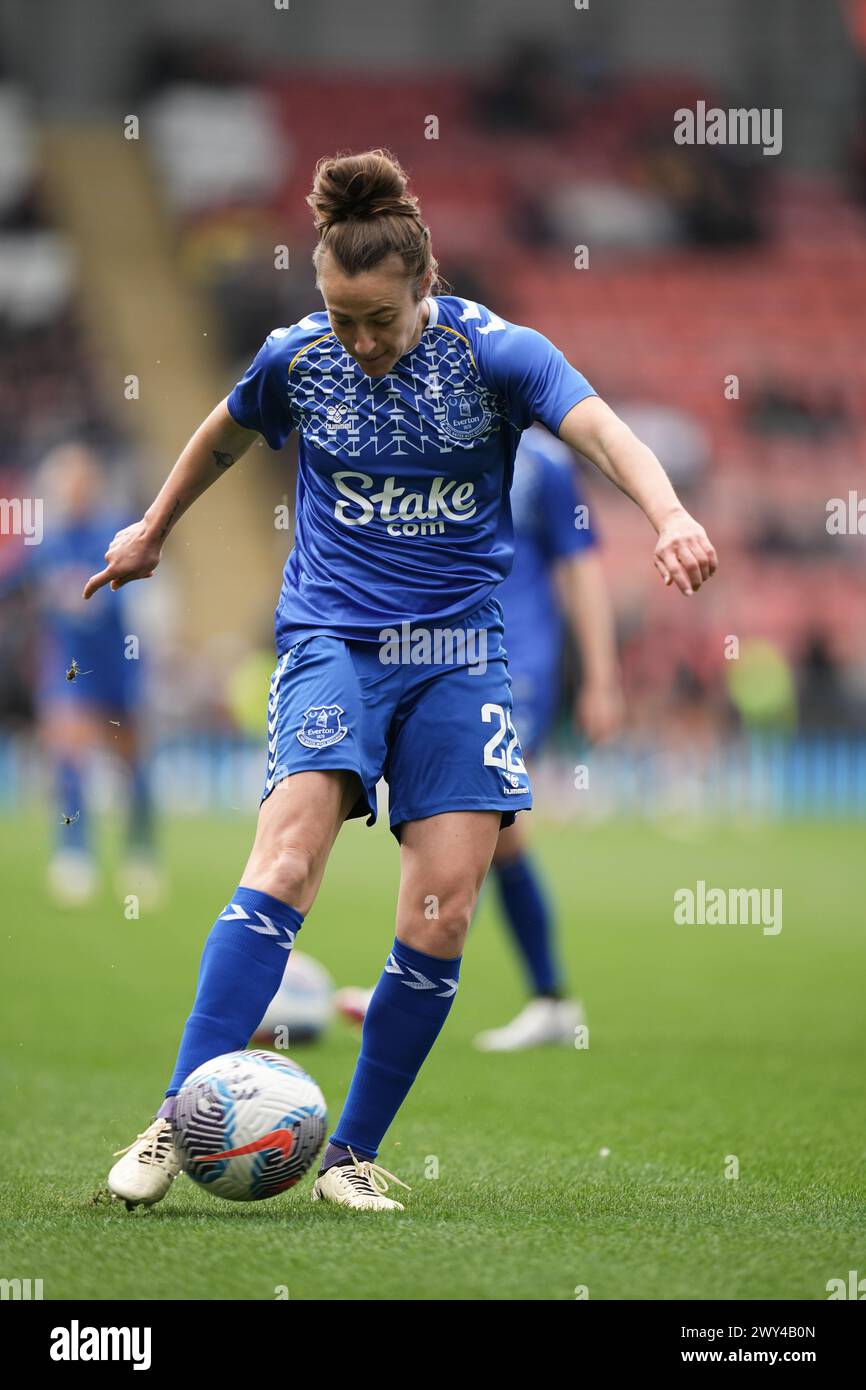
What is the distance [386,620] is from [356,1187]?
1.21 metres

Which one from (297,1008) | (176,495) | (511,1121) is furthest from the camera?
(297,1008)

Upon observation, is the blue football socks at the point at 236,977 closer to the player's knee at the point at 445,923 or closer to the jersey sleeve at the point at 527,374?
the player's knee at the point at 445,923

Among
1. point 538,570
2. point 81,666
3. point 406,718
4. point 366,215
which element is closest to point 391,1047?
point 406,718

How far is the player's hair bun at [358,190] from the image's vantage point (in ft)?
12.9

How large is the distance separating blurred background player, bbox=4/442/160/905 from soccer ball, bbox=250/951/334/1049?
4630 mm

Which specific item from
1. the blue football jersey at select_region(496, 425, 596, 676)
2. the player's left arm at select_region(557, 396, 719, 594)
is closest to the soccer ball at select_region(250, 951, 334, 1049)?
the blue football jersey at select_region(496, 425, 596, 676)

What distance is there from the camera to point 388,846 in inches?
693

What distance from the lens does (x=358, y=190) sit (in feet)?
12.9

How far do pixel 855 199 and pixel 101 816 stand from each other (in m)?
18.3

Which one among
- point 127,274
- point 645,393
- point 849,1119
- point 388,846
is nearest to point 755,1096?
point 849,1119

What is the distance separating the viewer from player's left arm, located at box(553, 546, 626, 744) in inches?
272

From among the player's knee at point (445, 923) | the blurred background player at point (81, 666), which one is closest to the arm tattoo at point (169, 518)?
the player's knee at point (445, 923)

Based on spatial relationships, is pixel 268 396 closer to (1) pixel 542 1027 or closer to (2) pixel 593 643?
(2) pixel 593 643
